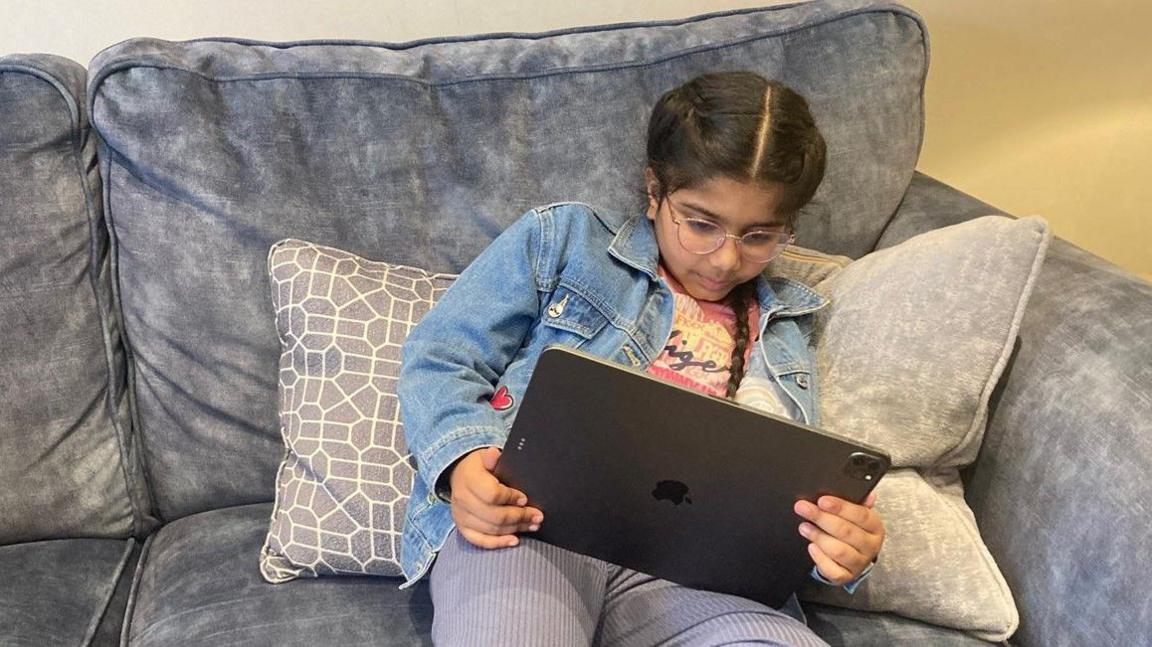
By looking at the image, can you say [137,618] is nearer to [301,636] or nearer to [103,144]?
[301,636]

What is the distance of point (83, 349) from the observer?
1.24 metres

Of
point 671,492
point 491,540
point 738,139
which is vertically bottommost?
point 491,540

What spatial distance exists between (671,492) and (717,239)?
0.34 m

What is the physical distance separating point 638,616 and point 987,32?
125 cm

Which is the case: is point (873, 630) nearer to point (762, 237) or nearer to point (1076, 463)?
point (1076, 463)

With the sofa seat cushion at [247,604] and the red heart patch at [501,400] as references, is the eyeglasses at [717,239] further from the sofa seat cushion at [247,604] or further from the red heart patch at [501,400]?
the sofa seat cushion at [247,604]

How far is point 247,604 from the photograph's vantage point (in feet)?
3.67

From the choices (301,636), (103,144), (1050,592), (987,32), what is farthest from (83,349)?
(987,32)

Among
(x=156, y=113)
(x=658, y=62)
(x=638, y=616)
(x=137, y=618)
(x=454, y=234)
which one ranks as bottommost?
(x=137, y=618)

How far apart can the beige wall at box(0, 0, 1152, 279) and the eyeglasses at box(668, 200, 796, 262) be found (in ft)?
1.98

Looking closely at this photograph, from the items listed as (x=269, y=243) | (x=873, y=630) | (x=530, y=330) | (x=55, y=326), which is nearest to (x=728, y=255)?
(x=530, y=330)

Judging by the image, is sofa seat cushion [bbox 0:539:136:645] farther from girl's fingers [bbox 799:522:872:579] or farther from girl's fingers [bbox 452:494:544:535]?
girl's fingers [bbox 799:522:872:579]

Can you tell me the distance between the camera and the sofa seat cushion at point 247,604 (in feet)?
3.52

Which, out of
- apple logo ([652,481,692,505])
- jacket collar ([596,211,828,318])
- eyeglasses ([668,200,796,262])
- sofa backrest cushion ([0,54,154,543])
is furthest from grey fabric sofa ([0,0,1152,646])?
apple logo ([652,481,692,505])
